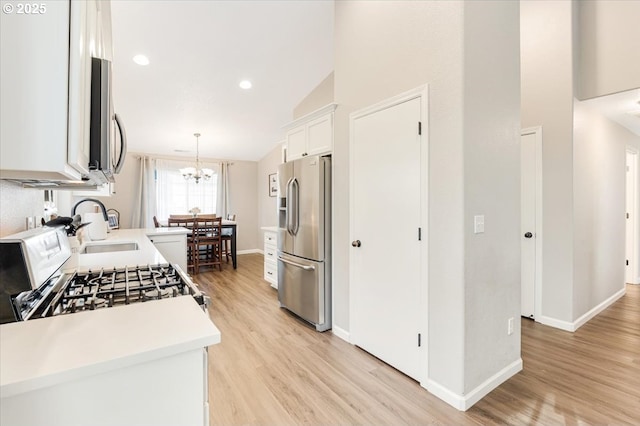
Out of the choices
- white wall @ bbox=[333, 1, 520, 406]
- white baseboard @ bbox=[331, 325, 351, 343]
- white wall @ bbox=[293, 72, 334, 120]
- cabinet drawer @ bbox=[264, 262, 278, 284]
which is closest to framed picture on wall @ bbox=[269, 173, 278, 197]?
white wall @ bbox=[293, 72, 334, 120]

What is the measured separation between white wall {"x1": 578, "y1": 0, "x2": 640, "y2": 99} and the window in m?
7.12

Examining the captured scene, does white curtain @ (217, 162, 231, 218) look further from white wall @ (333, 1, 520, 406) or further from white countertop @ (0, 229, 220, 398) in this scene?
white countertop @ (0, 229, 220, 398)

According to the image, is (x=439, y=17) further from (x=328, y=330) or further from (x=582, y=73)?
(x=328, y=330)

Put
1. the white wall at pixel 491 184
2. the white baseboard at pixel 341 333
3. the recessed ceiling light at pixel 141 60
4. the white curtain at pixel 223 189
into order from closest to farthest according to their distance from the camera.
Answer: the white wall at pixel 491 184
the white baseboard at pixel 341 333
the recessed ceiling light at pixel 141 60
the white curtain at pixel 223 189

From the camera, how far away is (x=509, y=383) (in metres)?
2.13

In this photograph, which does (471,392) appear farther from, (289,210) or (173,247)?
(173,247)

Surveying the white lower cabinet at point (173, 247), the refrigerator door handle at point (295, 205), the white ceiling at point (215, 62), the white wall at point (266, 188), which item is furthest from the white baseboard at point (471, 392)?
the white wall at point (266, 188)

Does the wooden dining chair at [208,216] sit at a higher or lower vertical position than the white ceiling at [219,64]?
lower

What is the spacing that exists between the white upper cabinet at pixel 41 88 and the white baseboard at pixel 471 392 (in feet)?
7.32

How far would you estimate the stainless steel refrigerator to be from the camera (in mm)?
3040

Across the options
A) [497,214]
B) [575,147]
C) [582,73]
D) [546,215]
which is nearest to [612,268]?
[546,215]

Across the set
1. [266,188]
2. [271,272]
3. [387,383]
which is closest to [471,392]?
[387,383]

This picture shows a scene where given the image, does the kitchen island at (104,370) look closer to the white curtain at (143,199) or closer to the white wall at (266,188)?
the white wall at (266,188)

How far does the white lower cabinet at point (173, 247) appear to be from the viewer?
385cm
